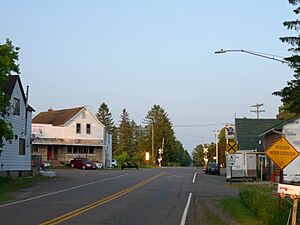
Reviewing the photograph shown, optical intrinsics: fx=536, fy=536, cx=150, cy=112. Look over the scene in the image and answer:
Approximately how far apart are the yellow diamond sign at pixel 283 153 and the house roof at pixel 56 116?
6389cm

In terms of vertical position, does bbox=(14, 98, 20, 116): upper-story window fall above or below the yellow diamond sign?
above

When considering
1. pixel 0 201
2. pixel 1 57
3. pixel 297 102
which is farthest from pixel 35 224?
pixel 297 102

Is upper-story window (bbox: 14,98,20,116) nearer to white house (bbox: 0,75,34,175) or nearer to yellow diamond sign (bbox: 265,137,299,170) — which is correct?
white house (bbox: 0,75,34,175)

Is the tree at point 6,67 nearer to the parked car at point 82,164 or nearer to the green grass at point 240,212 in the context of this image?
the green grass at point 240,212

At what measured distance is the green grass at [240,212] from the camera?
1652cm

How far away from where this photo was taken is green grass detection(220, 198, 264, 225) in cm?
1652

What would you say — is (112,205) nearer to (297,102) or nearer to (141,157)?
(297,102)

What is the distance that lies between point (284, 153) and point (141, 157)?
345ft

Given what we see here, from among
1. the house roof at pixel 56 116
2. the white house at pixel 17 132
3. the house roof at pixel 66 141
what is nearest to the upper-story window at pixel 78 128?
the house roof at pixel 66 141

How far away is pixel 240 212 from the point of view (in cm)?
1898

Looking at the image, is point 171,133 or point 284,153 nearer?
point 284,153

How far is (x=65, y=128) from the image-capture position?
77.1m

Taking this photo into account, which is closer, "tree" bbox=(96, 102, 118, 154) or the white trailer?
the white trailer

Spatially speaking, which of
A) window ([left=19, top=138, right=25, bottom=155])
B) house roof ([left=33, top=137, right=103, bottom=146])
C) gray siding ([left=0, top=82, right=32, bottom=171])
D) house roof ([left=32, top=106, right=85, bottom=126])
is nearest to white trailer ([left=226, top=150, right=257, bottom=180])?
gray siding ([left=0, top=82, right=32, bottom=171])
